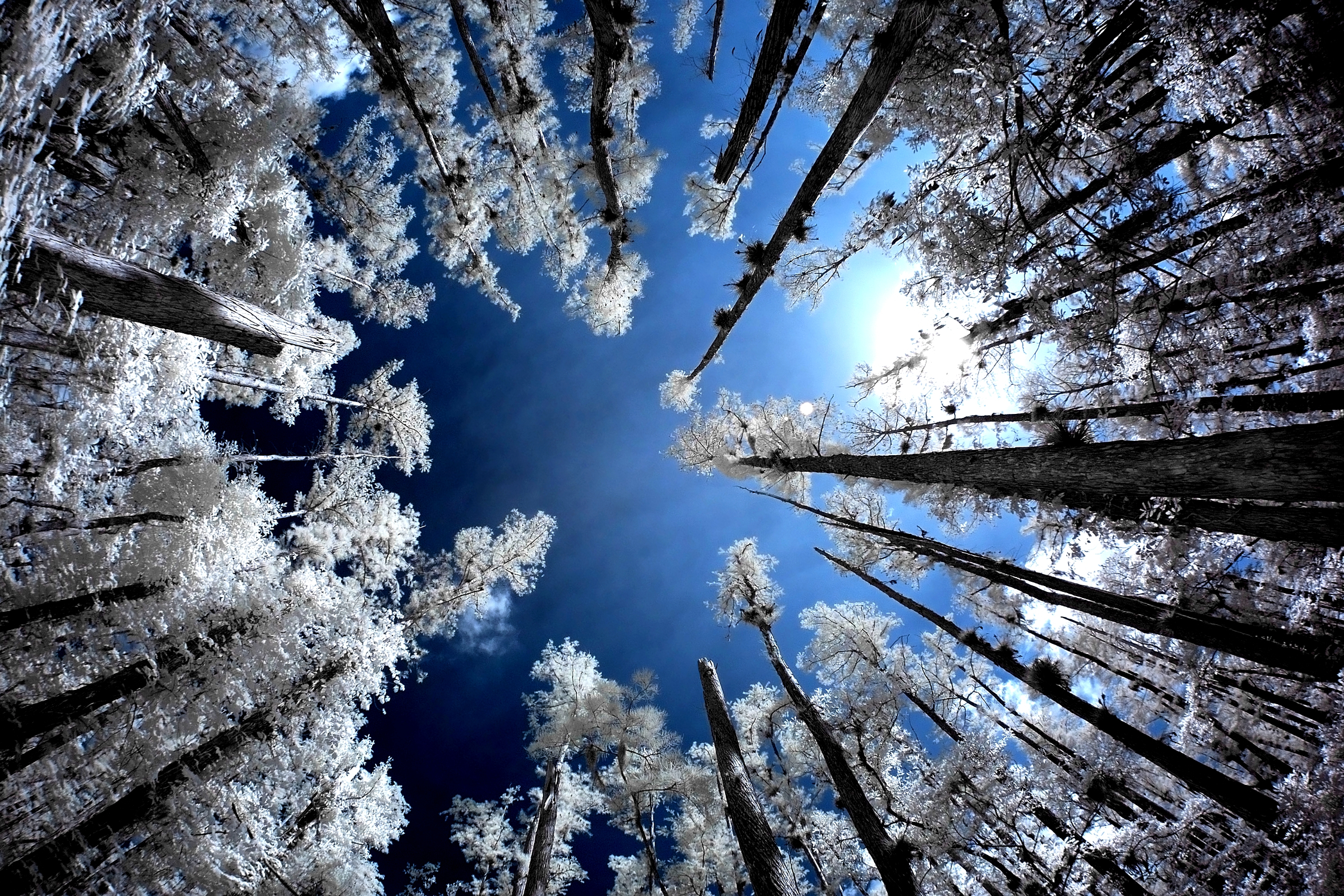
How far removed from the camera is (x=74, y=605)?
6.36m

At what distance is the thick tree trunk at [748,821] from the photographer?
5.59m

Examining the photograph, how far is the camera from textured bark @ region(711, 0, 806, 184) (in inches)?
201

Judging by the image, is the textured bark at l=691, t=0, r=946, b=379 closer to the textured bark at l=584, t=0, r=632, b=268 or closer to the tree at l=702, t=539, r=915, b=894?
the textured bark at l=584, t=0, r=632, b=268

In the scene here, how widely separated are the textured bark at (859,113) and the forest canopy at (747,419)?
51mm

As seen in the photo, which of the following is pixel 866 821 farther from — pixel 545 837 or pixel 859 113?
pixel 859 113

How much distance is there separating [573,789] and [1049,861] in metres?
12.1

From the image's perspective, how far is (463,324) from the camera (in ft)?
46.8

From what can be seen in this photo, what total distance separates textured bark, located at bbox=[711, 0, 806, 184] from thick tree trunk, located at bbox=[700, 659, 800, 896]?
9.86 m

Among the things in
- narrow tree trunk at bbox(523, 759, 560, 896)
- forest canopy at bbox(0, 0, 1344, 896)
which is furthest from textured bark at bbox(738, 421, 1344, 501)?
narrow tree trunk at bbox(523, 759, 560, 896)

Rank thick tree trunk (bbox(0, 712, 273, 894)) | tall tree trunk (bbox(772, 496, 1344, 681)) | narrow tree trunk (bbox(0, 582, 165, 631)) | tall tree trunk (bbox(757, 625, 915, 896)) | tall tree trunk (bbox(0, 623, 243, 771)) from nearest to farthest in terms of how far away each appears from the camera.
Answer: tall tree trunk (bbox(772, 496, 1344, 681)) → thick tree trunk (bbox(0, 712, 273, 894)) → tall tree trunk (bbox(0, 623, 243, 771)) → tall tree trunk (bbox(757, 625, 915, 896)) → narrow tree trunk (bbox(0, 582, 165, 631))

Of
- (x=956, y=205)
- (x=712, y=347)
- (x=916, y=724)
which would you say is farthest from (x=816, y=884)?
(x=956, y=205)

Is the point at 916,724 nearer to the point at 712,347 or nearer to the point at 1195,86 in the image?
the point at 712,347

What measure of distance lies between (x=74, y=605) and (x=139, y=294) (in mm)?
6101

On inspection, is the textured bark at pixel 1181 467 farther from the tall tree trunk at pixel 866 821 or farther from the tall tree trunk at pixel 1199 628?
the tall tree trunk at pixel 866 821
